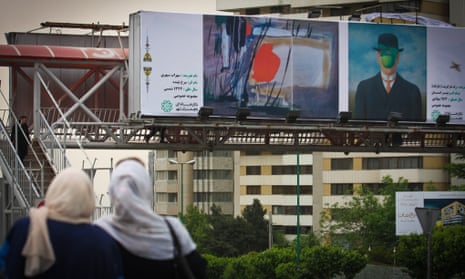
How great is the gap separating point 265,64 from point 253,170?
19013mm

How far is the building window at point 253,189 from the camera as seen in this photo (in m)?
50.6

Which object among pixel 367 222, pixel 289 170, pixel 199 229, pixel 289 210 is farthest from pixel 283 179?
pixel 199 229

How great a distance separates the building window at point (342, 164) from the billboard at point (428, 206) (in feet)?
24.1

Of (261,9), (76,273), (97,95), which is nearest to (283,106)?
(97,95)

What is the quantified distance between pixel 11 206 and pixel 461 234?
20847mm

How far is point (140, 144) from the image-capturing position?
3136 cm

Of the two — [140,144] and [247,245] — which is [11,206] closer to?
[140,144]

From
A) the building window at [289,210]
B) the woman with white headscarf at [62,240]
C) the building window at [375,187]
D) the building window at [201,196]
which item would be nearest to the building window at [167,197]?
the building window at [201,196]

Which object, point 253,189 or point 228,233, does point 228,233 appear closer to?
point 228,233

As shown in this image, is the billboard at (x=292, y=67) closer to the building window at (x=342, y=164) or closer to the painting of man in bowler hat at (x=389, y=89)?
the painting of man in bowler hat at (x=389, y=89)

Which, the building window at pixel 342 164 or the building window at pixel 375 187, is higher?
the building window at pixel 342 164

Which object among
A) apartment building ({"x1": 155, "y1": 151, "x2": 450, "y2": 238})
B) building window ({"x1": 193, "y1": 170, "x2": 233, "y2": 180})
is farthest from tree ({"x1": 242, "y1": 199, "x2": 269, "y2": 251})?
building window ({"x1": 193, "y1": 170, "x2": 233, "y2": 180})

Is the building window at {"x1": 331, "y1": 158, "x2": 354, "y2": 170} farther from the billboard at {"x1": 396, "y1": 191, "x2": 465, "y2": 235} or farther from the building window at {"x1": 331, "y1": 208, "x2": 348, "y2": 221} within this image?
the billboard at {"x1": 396, "y1": 191, "x2": 465, "y2": 235}

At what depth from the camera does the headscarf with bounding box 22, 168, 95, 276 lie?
654cm
